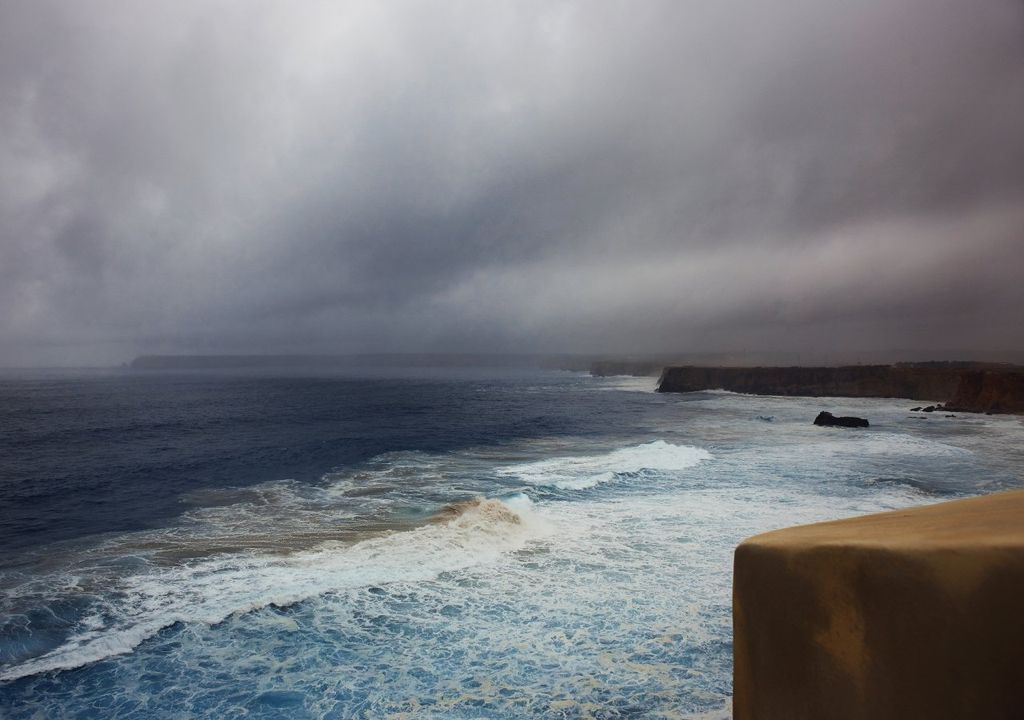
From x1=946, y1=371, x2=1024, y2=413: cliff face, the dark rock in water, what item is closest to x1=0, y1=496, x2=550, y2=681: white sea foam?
the dark rock in water

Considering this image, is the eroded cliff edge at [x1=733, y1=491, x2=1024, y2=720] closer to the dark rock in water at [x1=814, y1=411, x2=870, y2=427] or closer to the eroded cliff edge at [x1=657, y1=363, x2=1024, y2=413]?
the dark rock in water at [x1=814, y1=411, x2=870, y2=427]

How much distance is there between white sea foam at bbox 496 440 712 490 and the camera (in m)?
21.4

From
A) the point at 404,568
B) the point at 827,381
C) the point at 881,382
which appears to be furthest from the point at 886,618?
the point at 827,381

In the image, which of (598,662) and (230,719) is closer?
(230,719)

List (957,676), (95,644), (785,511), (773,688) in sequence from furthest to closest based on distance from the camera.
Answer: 1. (785,511)
2. (95,644)
3. (773,688)
4. (957,676)

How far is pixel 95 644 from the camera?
8922 millimetres

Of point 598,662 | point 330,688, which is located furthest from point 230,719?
point 598,662

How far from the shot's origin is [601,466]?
2448 centimetres

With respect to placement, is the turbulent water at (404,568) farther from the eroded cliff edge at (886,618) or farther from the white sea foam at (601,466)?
the eroded cliff edge at (886,618)

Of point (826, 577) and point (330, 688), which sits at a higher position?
point (826, 577)

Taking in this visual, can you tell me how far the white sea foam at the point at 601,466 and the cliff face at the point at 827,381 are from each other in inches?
2243

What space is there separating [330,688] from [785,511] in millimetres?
13147

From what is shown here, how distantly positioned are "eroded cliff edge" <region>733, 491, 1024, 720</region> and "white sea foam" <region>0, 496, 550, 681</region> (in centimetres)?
913

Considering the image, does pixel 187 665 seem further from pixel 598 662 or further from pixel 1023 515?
pixel 1023 515
